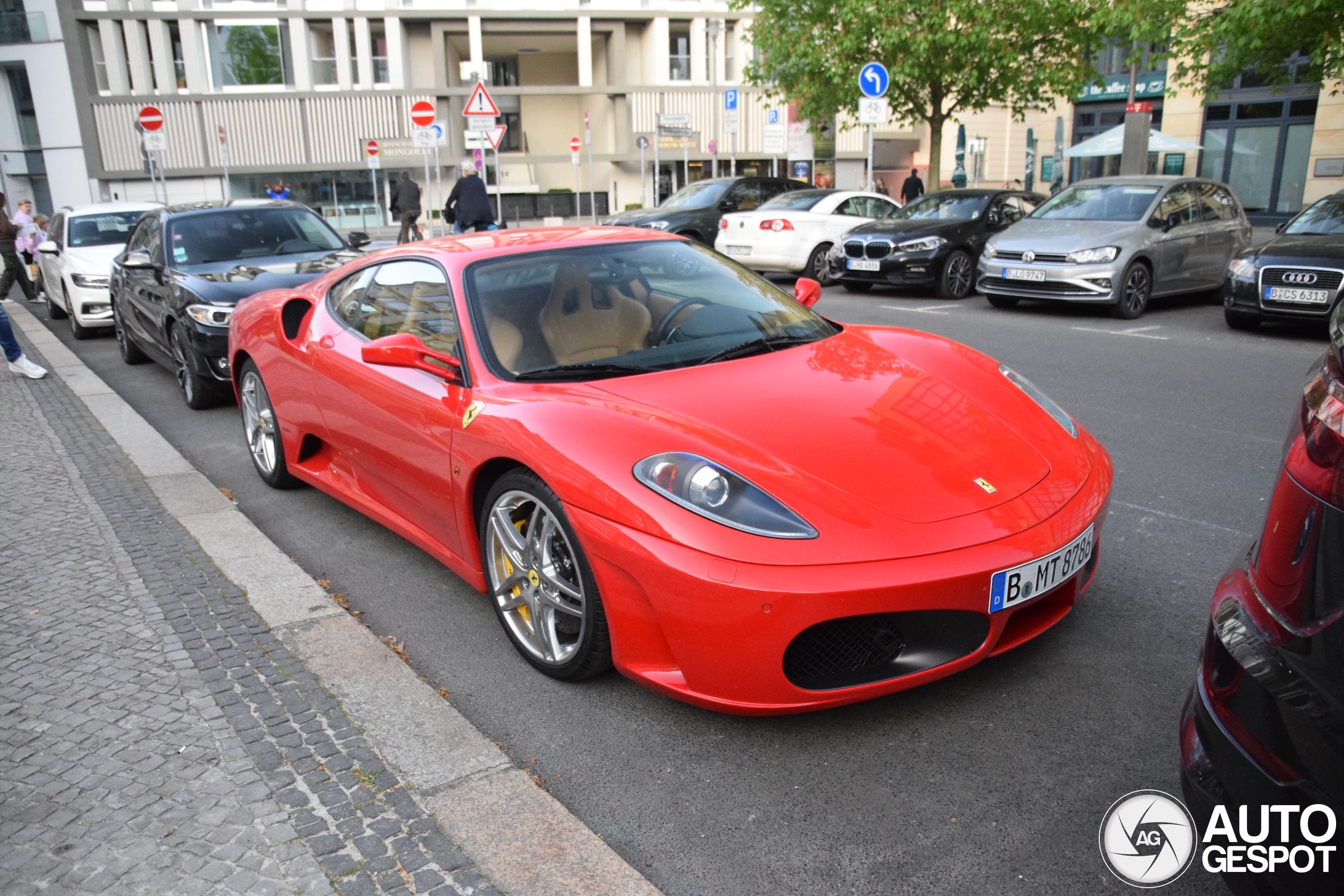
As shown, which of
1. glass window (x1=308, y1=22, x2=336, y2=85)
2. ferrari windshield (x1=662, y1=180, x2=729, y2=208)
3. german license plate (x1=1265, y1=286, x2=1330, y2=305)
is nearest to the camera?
german license plate (x1=1265, y1=286, x2=1330, y2=305)

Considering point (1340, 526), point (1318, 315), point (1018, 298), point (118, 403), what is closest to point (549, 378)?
point (1340, 526)

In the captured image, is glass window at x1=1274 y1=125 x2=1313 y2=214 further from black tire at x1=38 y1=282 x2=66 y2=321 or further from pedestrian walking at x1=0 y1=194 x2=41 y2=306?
pedestrian walking at x1=0 y1=194 x2=41 y2=306

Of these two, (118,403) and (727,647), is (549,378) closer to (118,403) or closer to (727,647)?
(727,647)

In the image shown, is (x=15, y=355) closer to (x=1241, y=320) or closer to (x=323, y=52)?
(x=1241, y=320)

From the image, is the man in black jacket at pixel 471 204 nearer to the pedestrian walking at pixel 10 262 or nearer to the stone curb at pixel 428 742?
the pedestrian walking at pixel 10 262

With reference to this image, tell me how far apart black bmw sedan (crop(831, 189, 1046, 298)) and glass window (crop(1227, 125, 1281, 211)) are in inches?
622

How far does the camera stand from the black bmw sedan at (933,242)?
Answer: 1366 cm

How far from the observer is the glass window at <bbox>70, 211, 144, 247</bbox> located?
12820mm

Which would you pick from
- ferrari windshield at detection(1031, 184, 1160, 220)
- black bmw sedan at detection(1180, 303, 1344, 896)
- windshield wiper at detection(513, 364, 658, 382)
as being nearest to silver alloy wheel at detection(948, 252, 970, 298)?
ferrari windshield at detection(1031, 184, 1160, 220)

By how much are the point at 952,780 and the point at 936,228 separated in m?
12.0

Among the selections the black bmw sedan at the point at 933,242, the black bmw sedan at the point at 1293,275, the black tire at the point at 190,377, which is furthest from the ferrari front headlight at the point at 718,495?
the black bmw sedan at the point at 933,242

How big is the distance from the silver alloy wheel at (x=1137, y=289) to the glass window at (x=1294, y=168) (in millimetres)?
17996

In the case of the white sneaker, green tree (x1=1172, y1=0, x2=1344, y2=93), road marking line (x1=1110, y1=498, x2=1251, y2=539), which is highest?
green tree (x1=1172, y1=0, x2=1344, y2=93)

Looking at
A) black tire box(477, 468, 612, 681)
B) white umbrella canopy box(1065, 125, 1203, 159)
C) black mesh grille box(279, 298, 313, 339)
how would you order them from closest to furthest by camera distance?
black tire box(477, 468, 612, 681)
black mesh grille box(279, 298, 313, 339)
white umbrella canopy box(1065, 125, 1203, 159)
